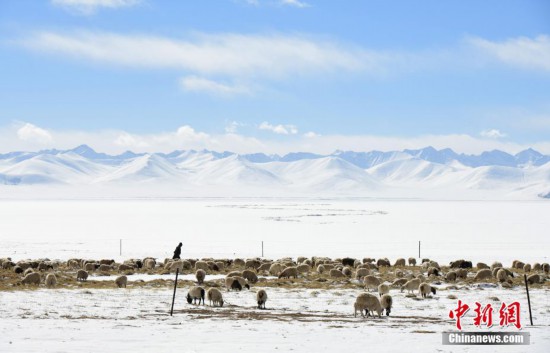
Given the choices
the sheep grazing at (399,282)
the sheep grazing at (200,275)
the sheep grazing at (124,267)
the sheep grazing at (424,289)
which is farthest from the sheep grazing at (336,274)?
the sheep grazing at (124,267)

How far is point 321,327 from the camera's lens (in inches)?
556

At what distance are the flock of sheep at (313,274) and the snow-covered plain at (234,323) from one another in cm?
52

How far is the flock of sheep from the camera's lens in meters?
17.8

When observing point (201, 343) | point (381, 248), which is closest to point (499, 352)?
point (201, 343)

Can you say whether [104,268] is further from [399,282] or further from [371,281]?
[399,282]

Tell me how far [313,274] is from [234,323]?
41.4 feet

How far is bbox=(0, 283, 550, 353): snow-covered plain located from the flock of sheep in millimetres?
524

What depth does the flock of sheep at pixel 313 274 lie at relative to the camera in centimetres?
1777

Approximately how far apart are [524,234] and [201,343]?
176 feet

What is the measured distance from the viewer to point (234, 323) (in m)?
14.5

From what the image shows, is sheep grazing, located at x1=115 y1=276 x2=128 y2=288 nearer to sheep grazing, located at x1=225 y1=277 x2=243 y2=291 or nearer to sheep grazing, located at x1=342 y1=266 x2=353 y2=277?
sheep grazing, located at x1=225 y1=277 x2=243 y2=291

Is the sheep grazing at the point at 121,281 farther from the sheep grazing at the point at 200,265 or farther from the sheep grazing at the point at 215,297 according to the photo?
the sheep grazing at the point at 200,265

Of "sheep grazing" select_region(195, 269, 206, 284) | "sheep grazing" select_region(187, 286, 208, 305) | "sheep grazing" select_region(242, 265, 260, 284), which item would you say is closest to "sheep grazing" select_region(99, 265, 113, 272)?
"sheep grazing" select_region(195, 269, 206, 284)

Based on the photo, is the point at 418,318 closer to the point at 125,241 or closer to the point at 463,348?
the point at 463,348
